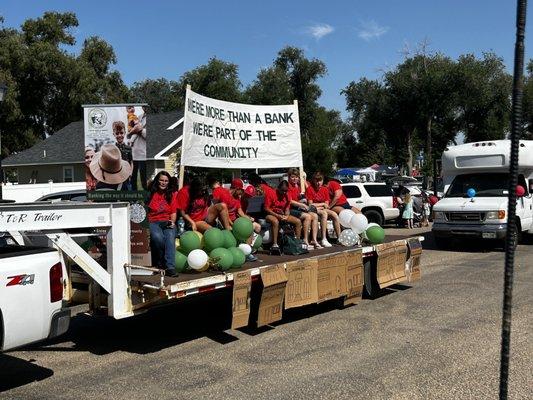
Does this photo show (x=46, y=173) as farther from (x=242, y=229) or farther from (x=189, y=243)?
(x=189, y=243)

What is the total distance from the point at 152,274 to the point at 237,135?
4331 millimetres

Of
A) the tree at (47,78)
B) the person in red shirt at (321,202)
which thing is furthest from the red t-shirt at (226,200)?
the tree at (47,78)

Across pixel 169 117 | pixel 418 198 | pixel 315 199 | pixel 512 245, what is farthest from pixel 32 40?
pixel 512 245

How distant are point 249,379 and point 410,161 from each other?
50879 millimetres

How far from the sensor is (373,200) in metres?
19.8

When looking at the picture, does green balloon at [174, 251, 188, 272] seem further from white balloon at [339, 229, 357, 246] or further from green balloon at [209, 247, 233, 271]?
white balloon at [339, 229, 357, 246]

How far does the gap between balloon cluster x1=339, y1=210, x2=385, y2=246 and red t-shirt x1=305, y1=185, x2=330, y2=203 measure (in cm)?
71

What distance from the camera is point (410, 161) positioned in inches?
2126

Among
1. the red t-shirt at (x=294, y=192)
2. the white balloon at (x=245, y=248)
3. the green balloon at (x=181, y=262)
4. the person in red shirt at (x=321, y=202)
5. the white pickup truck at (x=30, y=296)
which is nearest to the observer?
the white pickup truck at (x=30, y=296)

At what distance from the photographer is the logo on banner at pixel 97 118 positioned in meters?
7.34

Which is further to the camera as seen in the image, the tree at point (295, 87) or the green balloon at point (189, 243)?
the tree at point (295, 87)

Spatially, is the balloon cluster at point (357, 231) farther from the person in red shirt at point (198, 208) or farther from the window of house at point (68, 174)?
the window of house at point (68, 174)

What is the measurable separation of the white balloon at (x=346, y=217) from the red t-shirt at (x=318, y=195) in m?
0.60

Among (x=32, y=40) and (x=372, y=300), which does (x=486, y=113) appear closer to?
(x=32, y=40)
